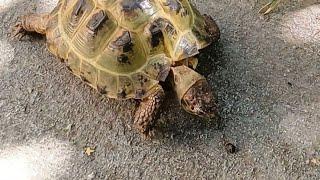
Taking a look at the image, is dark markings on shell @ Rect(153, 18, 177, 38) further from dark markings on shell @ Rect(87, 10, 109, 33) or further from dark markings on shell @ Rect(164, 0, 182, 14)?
dark markings on shell @ Rect(87, 10, 109, 33)

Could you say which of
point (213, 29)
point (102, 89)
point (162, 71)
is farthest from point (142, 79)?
point (213, 29)

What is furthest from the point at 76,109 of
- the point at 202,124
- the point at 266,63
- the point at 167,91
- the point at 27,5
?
the point at 266,63

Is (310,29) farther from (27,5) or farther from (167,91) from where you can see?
(27,5)

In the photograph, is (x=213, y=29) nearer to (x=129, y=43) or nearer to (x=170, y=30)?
(x=170, y=30)

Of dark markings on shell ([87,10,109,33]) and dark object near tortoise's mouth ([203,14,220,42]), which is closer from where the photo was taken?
dark markings on shell ([87,10,109,33])

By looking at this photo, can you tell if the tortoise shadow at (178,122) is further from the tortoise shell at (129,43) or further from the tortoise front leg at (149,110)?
the tortoise shell at (129,43)

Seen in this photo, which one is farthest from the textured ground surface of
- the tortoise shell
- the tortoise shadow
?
the tortoise shell
